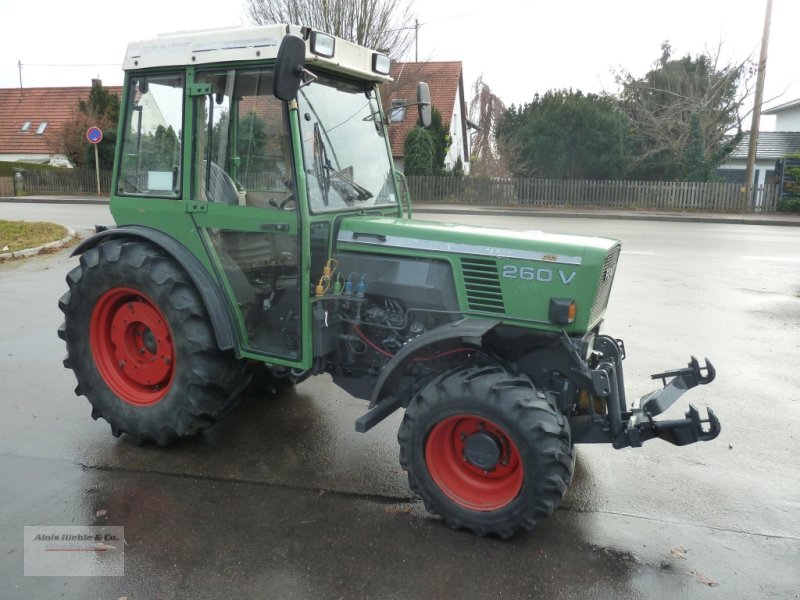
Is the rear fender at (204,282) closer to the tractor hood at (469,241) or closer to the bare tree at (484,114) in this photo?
the tractor hood at (469,241)

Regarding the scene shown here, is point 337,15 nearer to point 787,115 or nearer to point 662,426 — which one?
point 662,426

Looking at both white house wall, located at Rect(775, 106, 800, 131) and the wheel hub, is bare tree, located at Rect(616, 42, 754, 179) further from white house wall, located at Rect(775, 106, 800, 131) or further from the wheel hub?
the wheel hub

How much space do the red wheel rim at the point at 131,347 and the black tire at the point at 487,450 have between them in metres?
1.91

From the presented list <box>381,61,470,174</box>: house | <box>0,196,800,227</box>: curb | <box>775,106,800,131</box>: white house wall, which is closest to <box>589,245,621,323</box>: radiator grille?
<box>0,196,800,227</box>: curb

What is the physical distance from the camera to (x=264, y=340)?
4.18 metres

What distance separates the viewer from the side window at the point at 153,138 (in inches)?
165

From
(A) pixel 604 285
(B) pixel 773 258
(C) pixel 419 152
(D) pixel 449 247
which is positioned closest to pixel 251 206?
(D) pixel 449 247

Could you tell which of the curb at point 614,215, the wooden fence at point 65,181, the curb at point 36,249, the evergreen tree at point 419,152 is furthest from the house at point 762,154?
the wooden fence at point 65,181

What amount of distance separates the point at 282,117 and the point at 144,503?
2390 millimetres

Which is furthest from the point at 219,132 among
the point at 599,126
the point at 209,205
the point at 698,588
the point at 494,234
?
the point at 599,126

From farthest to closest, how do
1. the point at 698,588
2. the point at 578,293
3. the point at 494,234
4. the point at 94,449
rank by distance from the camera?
the point at 94,449 → the point at 494,234 → the point at 578,293 → the point at 698,588

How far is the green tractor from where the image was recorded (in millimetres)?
3439

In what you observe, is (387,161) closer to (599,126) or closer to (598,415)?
(598,415)

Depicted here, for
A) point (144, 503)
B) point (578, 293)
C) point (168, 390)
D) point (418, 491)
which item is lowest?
point (144, 503)
